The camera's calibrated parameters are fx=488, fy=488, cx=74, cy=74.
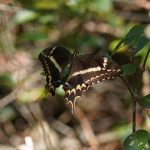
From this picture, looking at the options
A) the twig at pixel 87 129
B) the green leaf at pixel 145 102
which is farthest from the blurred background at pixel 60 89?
the green leaf at pixel 145 102

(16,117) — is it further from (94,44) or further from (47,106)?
(94,44)

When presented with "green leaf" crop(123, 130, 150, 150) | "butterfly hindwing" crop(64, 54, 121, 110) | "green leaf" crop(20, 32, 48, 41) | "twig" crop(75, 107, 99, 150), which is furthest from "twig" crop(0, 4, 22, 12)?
"green leaf" crop(123, 130, 150, 150)

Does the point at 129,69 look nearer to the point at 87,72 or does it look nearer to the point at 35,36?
the point at 87,72

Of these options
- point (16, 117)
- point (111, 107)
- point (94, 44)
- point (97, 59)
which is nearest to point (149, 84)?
point (94, 44)

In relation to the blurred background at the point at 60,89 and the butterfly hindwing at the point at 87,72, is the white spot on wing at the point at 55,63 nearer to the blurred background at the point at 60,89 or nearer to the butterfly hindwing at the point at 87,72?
the butterfly hindwing at the point at 87,72

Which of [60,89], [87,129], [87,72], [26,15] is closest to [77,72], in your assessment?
[87,72]

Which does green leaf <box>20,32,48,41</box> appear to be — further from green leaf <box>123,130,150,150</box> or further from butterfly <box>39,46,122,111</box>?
green leaf <box>123,130,150,150</box>

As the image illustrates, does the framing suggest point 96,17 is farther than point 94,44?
No
